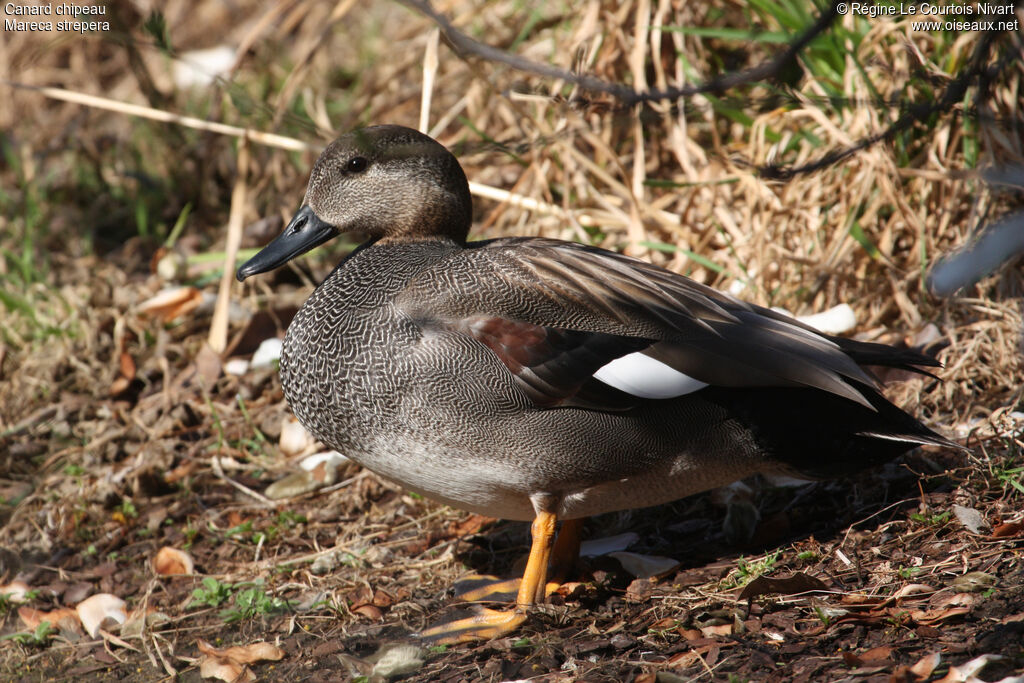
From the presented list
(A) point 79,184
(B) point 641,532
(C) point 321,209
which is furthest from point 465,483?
(A) point 79,184

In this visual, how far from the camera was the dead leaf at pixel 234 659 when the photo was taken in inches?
96.3

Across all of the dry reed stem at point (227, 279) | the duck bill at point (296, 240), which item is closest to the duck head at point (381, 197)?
the duck bill at point (296, 240)

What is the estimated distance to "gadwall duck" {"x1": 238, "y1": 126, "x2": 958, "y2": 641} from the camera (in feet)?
7.97

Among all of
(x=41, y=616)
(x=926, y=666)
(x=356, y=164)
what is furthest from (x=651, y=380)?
(x=41, y=616)

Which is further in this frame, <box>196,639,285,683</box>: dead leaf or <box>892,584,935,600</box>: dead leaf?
<box>196,639,285,683</box>: dead leaf

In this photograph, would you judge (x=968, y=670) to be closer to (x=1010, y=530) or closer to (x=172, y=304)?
(x=1010, y=530)

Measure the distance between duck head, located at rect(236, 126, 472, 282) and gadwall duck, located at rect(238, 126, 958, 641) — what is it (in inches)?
10.9

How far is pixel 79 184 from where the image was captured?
5.23 meters

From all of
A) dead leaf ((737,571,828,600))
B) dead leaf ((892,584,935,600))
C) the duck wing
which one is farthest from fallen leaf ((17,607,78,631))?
dead leaf ((892,584,935,600))

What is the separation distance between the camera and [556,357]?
2441 millimetres

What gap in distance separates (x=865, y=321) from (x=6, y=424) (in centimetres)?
321

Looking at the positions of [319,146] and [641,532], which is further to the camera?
[319,146]

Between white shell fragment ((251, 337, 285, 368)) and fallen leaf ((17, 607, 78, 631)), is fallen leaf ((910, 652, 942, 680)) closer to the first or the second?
fallen leaf ((17, 607, 78, 631))

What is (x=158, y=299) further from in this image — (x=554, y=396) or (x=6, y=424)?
(x=554, y=396)
